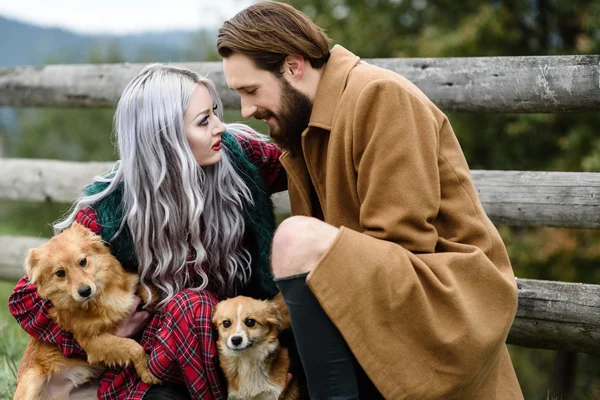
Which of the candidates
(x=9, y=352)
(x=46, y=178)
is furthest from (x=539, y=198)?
(x=46, y=178)

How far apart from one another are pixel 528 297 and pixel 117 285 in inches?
75.9

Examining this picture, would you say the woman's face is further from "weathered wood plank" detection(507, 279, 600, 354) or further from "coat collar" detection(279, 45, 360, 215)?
"weathered wood plank" detection(507, 279, 600, 354)

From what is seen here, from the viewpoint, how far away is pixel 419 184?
260 cm

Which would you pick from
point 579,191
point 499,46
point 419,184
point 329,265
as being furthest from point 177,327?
point 499,46

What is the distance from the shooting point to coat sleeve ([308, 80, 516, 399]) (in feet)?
8.16

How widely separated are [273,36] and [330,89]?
31 centimetres

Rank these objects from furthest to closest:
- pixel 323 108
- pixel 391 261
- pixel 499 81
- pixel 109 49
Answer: pixel 109 49 < pixel 499 81 < pixel 323 108 < pixel 391 261

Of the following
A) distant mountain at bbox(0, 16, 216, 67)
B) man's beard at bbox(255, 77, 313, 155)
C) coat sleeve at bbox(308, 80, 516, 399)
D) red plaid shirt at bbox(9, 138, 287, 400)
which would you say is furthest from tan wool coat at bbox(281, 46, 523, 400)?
distant mountain at bbox(0, 16, 216, 67)

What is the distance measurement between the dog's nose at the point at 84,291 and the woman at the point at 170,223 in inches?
10.7

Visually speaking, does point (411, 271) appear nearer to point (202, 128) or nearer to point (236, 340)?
point (236, 340)

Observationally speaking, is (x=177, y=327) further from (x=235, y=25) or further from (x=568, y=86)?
(x=568, y=86)

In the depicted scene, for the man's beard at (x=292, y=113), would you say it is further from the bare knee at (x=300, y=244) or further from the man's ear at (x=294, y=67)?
the bare knee at (x=300, y=244)

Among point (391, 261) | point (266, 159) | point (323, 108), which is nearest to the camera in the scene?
point (391, 261)

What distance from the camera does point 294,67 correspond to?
3.00m
